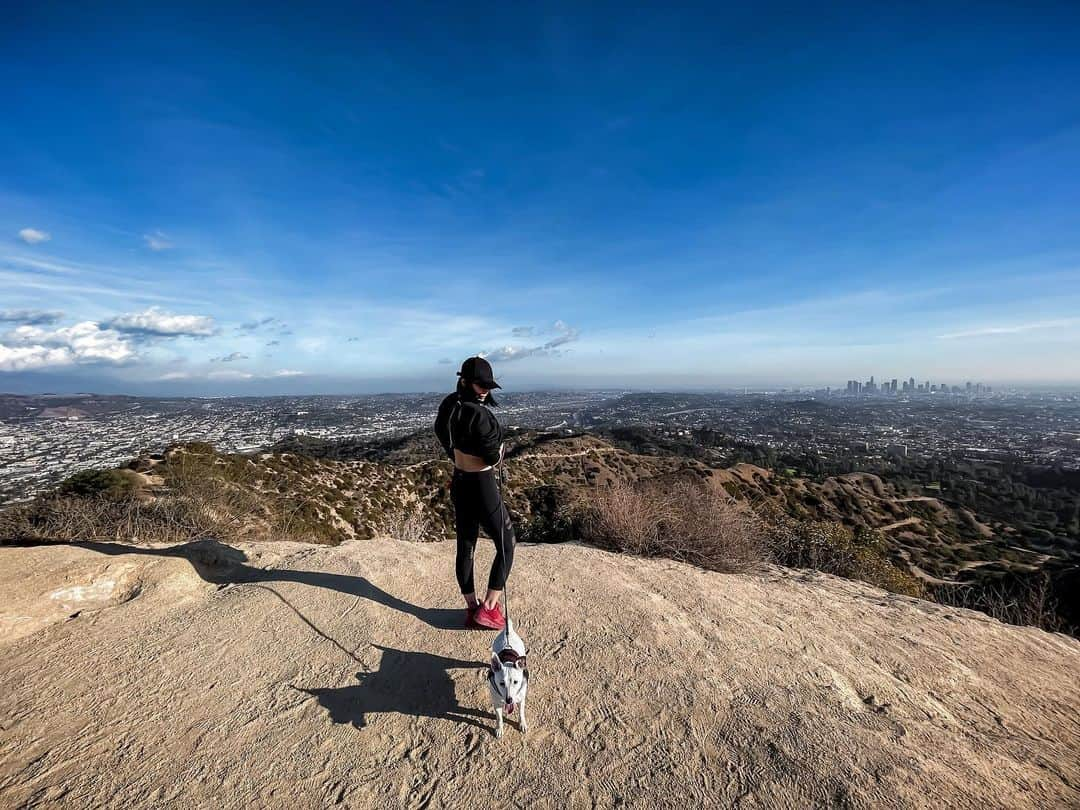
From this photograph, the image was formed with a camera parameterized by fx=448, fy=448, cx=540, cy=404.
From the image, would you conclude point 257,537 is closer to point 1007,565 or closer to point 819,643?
point 819,643

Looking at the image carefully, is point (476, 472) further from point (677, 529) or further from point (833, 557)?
point (833, 557)

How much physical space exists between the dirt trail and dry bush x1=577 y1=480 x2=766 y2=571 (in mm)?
1213

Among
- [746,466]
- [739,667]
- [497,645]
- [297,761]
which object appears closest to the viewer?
[297,761]

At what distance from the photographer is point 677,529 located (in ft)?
21.4

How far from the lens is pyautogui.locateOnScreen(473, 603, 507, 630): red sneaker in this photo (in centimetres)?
382

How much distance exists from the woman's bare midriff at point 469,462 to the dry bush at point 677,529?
3.66 m

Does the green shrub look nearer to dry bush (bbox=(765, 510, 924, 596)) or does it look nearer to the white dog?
the white dog

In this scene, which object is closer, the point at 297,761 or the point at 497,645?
the point at 297,761

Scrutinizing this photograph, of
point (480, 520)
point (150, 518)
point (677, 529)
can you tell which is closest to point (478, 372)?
point (480, 520)

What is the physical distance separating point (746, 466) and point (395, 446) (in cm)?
2859

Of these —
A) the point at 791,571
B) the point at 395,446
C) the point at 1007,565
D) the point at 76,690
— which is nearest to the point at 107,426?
the point at 395,446

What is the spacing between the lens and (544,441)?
1483 inches

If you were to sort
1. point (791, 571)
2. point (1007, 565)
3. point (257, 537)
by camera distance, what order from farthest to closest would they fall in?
point (1007, 565) < point (257, 537) < point (791, 571)

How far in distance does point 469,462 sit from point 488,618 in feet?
4.57
